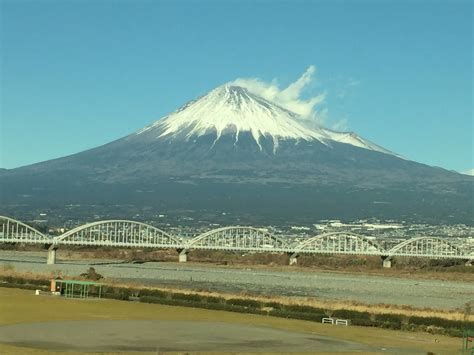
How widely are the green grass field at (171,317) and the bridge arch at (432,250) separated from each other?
9314 cm

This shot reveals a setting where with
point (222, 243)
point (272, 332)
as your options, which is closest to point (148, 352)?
point (272, 332)

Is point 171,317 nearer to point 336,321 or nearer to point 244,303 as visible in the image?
point 244,303

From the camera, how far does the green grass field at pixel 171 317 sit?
40.9m

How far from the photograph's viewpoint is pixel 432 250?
520 ft

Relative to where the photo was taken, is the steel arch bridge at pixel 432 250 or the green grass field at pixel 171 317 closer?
the green grass field at pixel 171 317

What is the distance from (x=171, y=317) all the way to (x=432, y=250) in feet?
383

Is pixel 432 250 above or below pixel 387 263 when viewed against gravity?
above

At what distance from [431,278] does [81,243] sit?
4755 centimetres

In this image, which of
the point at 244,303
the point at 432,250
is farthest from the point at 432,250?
the point at 244,303

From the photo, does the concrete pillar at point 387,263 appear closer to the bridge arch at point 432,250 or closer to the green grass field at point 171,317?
the bridge arch at point 432,250

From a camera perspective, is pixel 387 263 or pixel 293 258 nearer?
pixel 293 258

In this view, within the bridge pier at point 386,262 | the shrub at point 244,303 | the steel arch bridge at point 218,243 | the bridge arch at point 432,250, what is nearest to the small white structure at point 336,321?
the shrub at point 244,303

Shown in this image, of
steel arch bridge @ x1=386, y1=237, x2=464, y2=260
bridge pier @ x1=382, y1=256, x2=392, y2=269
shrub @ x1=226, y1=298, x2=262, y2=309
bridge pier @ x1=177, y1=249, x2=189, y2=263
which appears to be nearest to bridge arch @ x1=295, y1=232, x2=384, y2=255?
bridge pier @ x1=382, y1=256, x2=392, y2=269

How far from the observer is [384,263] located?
14100 centimetres
